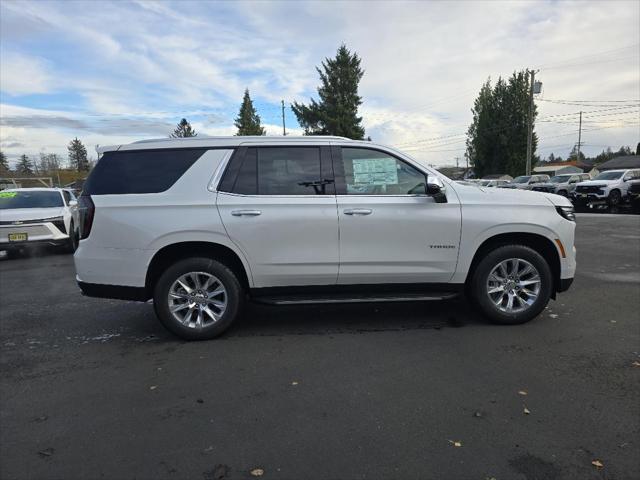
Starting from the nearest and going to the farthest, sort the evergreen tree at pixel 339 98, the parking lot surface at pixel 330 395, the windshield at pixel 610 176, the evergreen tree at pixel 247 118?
1. the parking lot surface at pixel 330 395
2. the windshield at pixel 610 176
3. the evergreen tree at pixel 339 98
4. the evergreen tree at pixel 247 118

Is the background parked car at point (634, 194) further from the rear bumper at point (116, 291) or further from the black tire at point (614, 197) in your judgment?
the rear bumper at point (116, 291)

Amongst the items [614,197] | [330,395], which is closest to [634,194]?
[614,197]

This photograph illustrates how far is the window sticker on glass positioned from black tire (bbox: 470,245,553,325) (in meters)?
1.28

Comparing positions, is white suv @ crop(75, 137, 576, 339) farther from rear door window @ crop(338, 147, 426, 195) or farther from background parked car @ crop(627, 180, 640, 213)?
background parked car @ crop(627, 180, 640, 213)

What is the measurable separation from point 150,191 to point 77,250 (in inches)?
36.7

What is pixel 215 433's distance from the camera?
3.03 metres

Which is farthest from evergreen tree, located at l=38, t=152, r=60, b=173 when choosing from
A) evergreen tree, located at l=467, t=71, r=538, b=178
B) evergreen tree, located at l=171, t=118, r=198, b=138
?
evergreen tree, located at l=467, t=71, r=538, b=178

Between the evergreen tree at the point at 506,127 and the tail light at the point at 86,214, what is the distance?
5706cm

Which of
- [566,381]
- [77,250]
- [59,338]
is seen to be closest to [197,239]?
[77,250]

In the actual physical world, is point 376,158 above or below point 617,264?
above

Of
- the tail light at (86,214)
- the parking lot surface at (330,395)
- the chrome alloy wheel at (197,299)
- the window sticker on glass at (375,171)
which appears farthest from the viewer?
the window sticker on glass at (375,171)

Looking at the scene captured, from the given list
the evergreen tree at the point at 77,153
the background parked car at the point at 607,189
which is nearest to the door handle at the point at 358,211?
the background parked car at the point at 607,189

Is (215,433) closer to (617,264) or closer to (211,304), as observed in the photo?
(211,304)

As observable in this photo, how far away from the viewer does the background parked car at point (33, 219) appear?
1005cm
